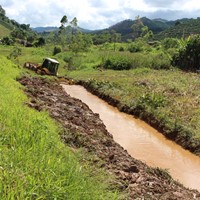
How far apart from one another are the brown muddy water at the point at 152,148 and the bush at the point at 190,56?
15.2 m

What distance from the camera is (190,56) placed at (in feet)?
101

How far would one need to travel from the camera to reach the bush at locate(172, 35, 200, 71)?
3062 cm

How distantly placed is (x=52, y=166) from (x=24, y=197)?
91 centimetres

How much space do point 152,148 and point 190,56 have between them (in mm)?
19765

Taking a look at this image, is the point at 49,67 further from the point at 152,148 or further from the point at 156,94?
the point at 152,148

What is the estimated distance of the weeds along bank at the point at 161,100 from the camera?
519 inches

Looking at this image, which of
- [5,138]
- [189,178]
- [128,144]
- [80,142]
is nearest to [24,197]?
[5,138]

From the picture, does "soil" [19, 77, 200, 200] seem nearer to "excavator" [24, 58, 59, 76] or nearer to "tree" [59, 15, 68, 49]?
"excavator" [24, 58, 59, 76]

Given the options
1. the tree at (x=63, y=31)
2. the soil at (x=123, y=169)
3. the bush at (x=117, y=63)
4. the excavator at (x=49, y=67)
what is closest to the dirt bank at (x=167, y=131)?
the soil at (x=123, y=169)

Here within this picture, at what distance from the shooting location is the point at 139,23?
69.3 m

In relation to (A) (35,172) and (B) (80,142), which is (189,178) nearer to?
(B) (80,142)

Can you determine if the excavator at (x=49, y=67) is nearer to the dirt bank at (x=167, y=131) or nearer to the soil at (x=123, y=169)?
the dirt bank at (x=167, y=131)

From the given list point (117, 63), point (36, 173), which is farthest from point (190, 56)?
point (36, 173)

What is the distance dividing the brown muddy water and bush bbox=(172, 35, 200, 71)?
15184mm
